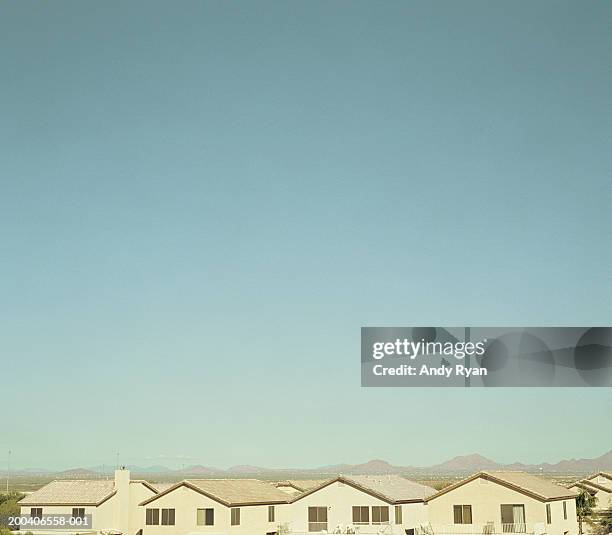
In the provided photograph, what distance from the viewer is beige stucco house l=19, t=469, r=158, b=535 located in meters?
61.1

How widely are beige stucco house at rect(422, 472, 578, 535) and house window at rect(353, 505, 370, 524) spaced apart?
156 inches

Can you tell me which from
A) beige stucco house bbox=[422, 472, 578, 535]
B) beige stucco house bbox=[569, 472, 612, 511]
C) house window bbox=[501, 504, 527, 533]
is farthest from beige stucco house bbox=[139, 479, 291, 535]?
beige stucco house bbox=[569, 472, 612, 511]

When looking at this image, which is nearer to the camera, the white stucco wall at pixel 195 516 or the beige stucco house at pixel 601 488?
the white stucco wall at pixel 195 516

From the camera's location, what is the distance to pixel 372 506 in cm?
5441

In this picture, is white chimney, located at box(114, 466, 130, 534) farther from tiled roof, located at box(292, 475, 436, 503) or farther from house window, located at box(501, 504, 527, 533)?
house window, located at box(501, 504, 527, 533)

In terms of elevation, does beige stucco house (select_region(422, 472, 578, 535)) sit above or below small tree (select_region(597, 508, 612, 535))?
above

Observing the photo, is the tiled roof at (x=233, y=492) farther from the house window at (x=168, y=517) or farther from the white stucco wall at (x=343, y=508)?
the white stucco wall at (x=343, y=508)

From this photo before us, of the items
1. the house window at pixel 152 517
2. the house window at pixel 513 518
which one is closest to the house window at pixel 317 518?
the house window at pixel 152 517

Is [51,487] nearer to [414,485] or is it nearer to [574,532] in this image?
[414,485]

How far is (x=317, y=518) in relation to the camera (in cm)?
5541

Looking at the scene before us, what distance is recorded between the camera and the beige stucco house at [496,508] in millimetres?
50781

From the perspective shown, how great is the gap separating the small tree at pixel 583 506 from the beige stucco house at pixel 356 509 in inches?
449

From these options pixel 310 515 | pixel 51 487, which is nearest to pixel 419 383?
pixel 310 515

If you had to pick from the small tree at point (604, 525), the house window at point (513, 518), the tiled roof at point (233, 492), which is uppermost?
the tiled roof at point (233, 492)
